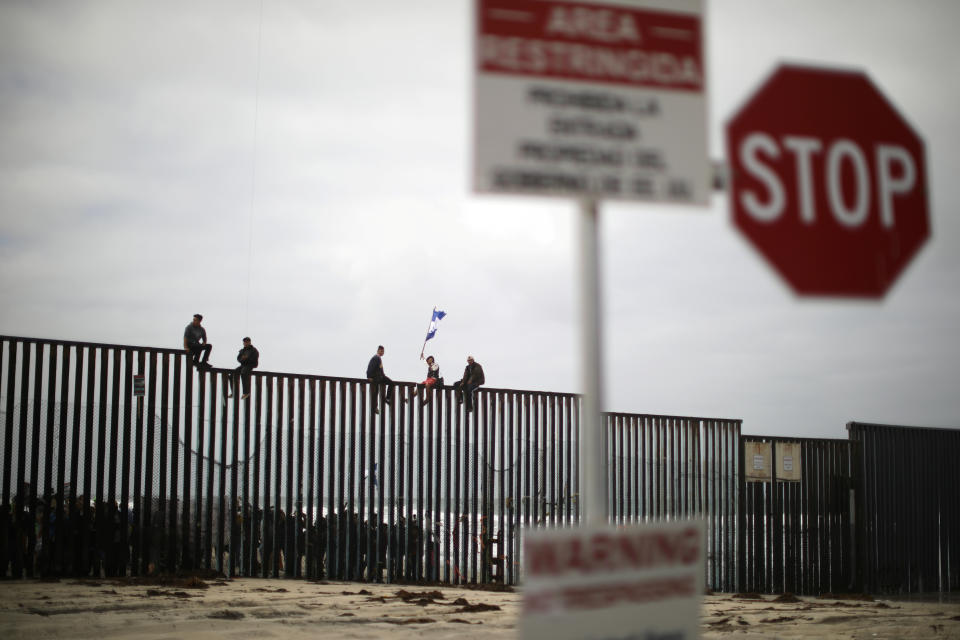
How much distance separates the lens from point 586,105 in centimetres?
227

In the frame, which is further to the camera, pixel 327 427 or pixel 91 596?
pixel 327 427

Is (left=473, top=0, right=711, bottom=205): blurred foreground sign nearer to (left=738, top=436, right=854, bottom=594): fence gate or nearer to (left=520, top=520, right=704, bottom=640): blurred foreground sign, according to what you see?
(left=520, top=520, right=704, bottom=640): blurred foreground sign

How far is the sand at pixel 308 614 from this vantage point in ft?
27.8

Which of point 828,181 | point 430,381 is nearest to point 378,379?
point 430,381

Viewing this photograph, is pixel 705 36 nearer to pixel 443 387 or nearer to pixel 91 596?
pixel 91 596

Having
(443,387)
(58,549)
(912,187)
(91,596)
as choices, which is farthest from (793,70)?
(443,387)

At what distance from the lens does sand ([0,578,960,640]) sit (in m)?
8.48

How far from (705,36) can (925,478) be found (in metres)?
20.6

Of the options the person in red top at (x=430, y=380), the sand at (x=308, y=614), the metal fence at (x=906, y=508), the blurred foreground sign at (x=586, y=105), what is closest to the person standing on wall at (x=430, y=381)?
the person in red top at (x=430, y=380)

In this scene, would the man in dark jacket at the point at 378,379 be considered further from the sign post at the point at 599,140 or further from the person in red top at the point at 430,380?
the sign post at the point at 599,140

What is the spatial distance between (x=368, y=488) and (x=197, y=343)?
3.23 metres

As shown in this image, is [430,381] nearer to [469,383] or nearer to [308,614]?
[469,383]

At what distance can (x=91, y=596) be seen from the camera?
400 inches

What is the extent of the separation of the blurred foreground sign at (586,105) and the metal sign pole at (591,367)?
118 millimetres
